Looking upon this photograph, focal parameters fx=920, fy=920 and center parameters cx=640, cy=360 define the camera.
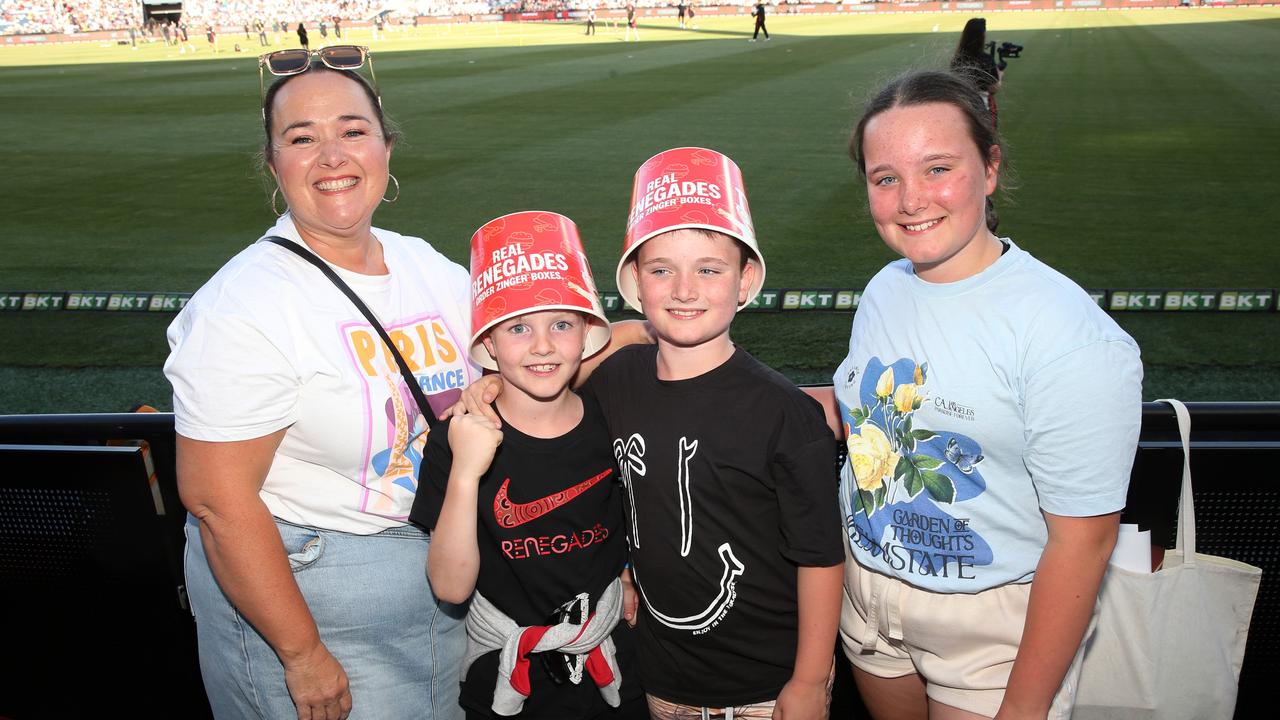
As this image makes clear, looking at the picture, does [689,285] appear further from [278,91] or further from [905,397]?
[278,91]

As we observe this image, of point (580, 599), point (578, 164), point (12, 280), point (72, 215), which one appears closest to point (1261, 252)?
point (578, 164)

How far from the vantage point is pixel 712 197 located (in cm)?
215

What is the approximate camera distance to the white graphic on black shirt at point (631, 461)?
2186mm

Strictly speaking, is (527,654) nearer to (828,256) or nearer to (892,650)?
(892,650)

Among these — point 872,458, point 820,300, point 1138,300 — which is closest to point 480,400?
point 872,458

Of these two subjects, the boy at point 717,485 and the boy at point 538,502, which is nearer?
the boy at point 717,485

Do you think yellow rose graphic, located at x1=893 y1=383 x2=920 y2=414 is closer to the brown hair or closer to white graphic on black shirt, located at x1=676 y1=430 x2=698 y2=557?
white graphic on black shirt, located at x1=676 y1=430 x2=698 y2=557

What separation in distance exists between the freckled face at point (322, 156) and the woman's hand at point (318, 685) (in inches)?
40.7

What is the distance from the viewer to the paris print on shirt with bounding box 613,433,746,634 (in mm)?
2135

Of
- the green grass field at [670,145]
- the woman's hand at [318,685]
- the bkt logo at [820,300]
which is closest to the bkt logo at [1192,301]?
the green grass field at [670,145]

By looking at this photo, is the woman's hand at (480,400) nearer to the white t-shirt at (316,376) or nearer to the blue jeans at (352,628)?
the white t-shirt at (316,376)

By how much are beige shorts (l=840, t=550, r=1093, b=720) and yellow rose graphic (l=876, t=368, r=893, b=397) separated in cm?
43

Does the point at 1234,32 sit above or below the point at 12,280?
above

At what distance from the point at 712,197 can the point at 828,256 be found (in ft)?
22.2
